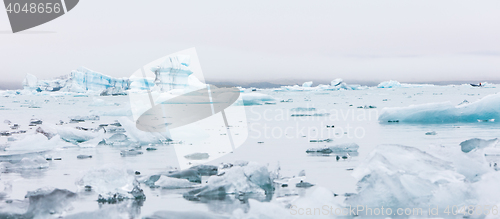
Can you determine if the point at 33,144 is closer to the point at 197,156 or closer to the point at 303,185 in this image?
the point at 197,156

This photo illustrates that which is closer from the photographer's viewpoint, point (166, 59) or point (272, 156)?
point (272, 156)

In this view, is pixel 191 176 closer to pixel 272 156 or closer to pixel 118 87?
pixel 272 156

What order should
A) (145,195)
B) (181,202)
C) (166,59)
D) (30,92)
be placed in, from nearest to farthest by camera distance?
(181,202), (145,195), (166,59), (30,92)

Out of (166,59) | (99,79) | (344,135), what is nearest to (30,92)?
(99,79)

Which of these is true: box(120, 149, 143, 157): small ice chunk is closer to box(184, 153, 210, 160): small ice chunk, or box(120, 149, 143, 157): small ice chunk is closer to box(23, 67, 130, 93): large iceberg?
box(184, 153, 210, 160): small ice chunk

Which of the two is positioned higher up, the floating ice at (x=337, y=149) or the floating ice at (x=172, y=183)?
the floating ice at (x=172, y=183)

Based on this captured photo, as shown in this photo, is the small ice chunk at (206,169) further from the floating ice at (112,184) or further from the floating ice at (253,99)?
the floating ice at (253,99)

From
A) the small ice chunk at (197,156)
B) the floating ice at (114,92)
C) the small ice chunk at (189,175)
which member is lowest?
the floating ice at (114,92)

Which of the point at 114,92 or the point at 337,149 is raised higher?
the point at 337,149

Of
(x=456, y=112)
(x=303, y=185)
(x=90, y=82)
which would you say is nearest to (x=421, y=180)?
(x=303, y=185)

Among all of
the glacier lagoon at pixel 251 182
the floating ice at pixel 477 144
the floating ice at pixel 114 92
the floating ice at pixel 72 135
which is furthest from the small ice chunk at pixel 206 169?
the floating ice at pixel 114 92

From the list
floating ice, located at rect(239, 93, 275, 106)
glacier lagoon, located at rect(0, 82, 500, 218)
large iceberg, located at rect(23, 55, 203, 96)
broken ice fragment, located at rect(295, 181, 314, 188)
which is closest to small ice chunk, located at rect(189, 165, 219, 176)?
glacier lagoon, located at rect(0, 82, 500, 218)
